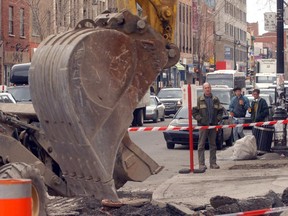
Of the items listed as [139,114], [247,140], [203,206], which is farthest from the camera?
[139,114]

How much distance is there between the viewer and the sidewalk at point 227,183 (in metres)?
13.3

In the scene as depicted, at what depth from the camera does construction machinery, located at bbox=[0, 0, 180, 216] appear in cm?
864

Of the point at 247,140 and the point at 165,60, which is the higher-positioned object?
the point at 165,60

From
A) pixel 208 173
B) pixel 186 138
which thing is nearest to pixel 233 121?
pixel 186 138

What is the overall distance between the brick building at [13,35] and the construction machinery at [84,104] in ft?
130

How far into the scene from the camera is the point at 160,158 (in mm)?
22297

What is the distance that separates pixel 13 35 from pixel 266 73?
28939mm

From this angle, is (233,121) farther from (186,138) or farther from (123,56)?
(123,56)

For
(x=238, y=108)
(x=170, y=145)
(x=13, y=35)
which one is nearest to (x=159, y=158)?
(x=170, y=145)

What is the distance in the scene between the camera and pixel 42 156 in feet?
31.9

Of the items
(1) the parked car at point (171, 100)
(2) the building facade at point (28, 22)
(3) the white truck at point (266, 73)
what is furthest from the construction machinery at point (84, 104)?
(3) the white truck at point (266, 73)

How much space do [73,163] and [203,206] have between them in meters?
2.97

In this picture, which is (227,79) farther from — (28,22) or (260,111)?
(260,111)

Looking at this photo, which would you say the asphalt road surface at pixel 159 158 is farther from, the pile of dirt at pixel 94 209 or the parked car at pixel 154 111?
the parked car at pixel 154 111
